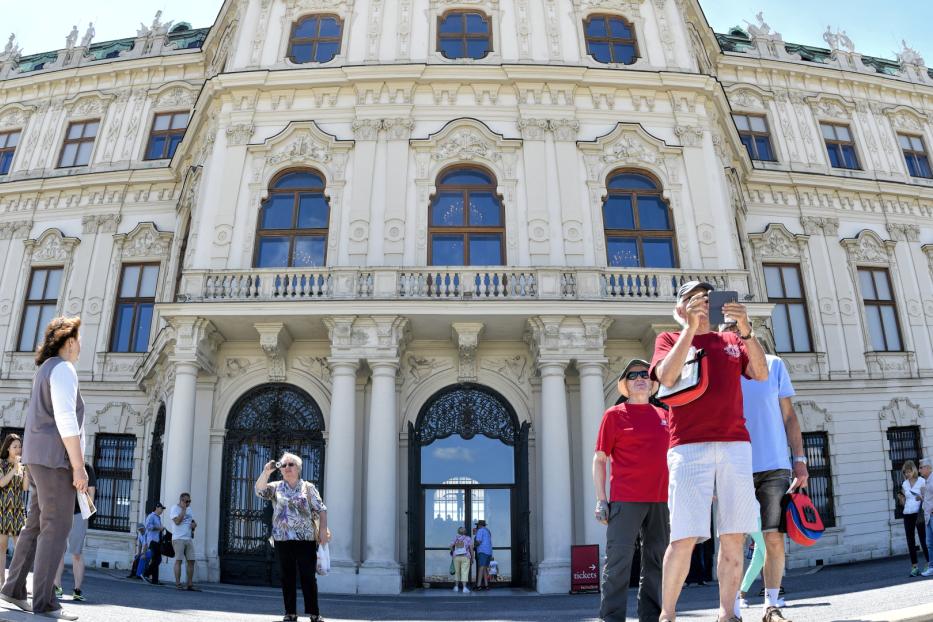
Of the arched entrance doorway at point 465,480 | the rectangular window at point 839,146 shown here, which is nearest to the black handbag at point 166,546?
the arched entrance doorway at point 465,480

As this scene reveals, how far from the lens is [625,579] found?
4.86 meters

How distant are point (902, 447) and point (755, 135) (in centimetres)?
994

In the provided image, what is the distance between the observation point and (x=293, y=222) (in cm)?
1614

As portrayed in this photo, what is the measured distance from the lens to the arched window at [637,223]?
52.1 ft

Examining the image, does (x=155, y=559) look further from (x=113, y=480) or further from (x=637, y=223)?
(x=637, y=223)

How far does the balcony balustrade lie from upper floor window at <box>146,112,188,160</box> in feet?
30.0

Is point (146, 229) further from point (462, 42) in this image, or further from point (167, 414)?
point (462, 42)

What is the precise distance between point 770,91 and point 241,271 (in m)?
17.6

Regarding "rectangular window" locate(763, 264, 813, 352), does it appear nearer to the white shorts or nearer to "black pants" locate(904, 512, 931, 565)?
"black pants" locate(904, 512, 931, 565)

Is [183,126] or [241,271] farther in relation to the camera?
[183,126]

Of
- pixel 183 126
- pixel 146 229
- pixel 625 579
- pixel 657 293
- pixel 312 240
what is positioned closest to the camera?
pixel 625 579

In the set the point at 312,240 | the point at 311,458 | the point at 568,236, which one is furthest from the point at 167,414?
the point at 568,236

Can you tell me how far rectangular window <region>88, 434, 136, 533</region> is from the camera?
18.4 metres

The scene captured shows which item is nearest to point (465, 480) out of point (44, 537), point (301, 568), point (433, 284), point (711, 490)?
point (433, 284)
